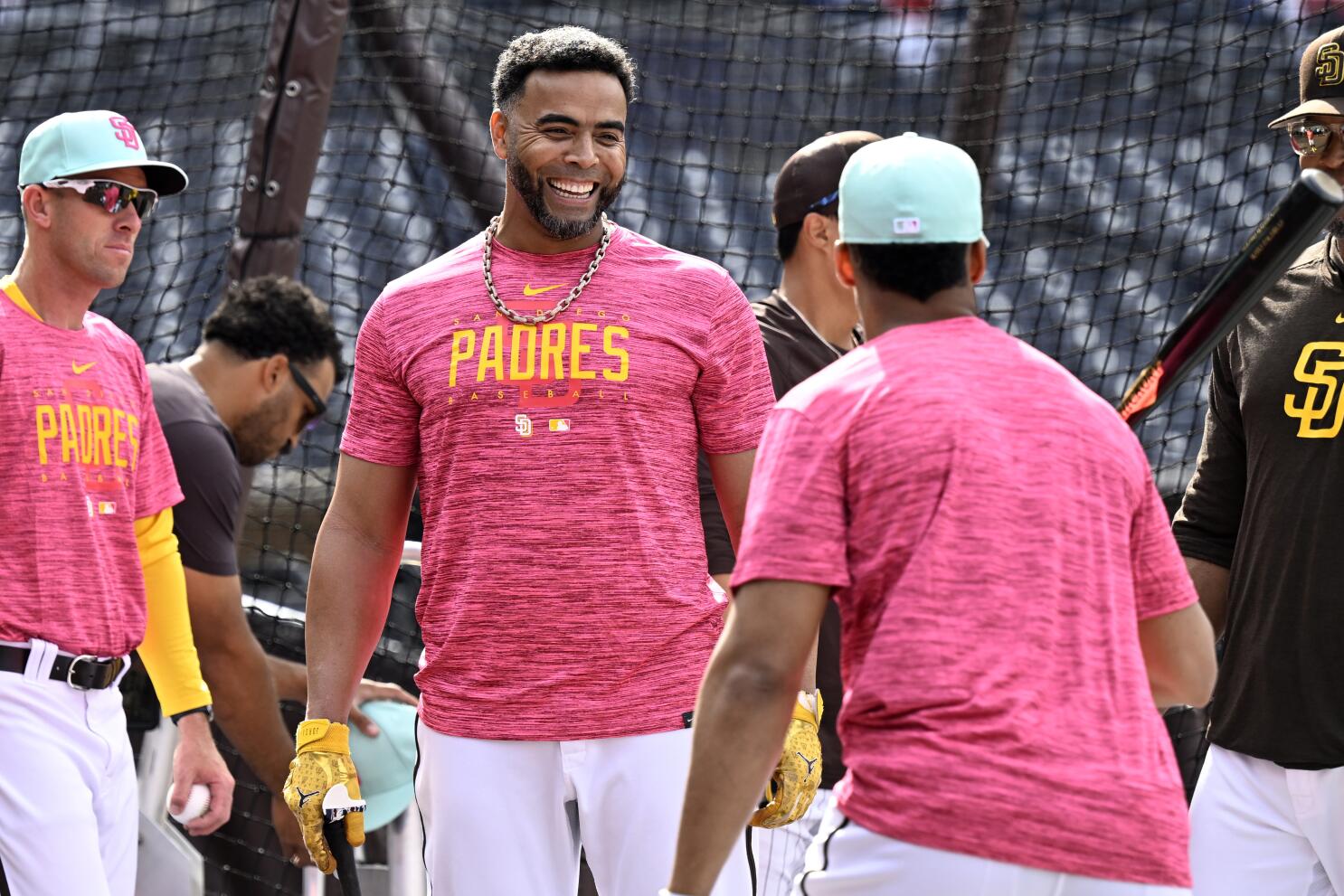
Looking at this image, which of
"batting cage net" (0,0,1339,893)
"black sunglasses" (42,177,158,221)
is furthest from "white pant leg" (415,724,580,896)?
"batting cage net" (0,0,1339,893)

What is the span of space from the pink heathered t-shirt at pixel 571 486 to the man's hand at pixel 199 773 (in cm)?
136

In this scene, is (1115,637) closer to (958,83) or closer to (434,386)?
(434,386)

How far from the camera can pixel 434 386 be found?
2779mm

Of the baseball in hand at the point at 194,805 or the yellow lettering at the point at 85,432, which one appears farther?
the baseball in hand at the point at 194,805

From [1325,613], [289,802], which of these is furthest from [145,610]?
[1325,613]

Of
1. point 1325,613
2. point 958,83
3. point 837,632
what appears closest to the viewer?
point 1325,613

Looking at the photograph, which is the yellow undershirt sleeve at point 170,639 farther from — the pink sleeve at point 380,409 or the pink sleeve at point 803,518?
the pink sleeve at point 803,518

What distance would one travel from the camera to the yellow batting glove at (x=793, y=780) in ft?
9.02

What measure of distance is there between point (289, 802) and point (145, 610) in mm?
987

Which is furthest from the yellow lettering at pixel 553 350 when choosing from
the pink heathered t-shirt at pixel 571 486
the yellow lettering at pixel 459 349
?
the yellow lettering at pixel 459 349

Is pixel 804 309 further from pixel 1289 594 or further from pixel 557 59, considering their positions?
pixel 1289 594

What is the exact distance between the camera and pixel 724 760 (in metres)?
2.00

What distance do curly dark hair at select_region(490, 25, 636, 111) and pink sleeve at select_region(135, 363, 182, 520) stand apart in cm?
130

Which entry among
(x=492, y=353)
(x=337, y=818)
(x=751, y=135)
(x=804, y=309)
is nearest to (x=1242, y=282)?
(x=492, y=353)
